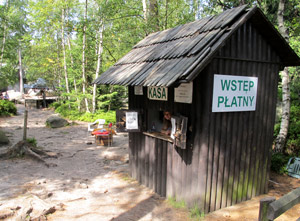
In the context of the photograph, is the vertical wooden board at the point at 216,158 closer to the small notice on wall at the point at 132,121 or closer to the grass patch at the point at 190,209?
the grass patch at the point at 190,209

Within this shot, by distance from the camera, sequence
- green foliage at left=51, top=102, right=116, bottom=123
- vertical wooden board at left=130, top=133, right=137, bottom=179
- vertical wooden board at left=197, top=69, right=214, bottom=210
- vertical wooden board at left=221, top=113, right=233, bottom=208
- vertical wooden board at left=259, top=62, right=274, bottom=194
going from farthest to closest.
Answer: green foliage at left=51, top=102, right=116, bottom=123, vertical wooden board at left=130, top=133, right=137, bottom=179, vertical wooden board at left=259, top=62, right=274, bottom=194, vertical wooden board at left=221, top=113, right=233, bottom=208, vertical wooden board at left=197, top=69, right=214, bottom=210

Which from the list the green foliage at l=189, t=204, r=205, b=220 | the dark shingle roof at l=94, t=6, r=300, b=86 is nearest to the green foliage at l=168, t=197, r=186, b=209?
the green foliage at l=189, t=204, r=205, b=220

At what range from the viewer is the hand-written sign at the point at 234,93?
465 centimetres

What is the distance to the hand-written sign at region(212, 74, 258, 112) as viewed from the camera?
4.65 meters

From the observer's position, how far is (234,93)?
16.2 ft

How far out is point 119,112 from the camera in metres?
6.36

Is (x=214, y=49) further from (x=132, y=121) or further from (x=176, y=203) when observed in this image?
(x=176, y=203)

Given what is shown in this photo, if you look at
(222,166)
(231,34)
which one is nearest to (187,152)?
(222,166)

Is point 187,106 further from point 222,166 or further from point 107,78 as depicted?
point 107,78

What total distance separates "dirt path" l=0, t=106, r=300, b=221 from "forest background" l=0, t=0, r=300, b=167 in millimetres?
2867

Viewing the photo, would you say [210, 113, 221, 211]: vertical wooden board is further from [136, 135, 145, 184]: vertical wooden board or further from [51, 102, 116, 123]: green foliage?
[51, 102, 116, 123]: green foliage

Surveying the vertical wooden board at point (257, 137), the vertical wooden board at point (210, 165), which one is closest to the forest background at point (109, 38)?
the vertical wooden board at point (257, 137)

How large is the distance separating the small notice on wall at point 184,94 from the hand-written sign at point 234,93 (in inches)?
18.6

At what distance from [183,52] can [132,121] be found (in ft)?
7.47
